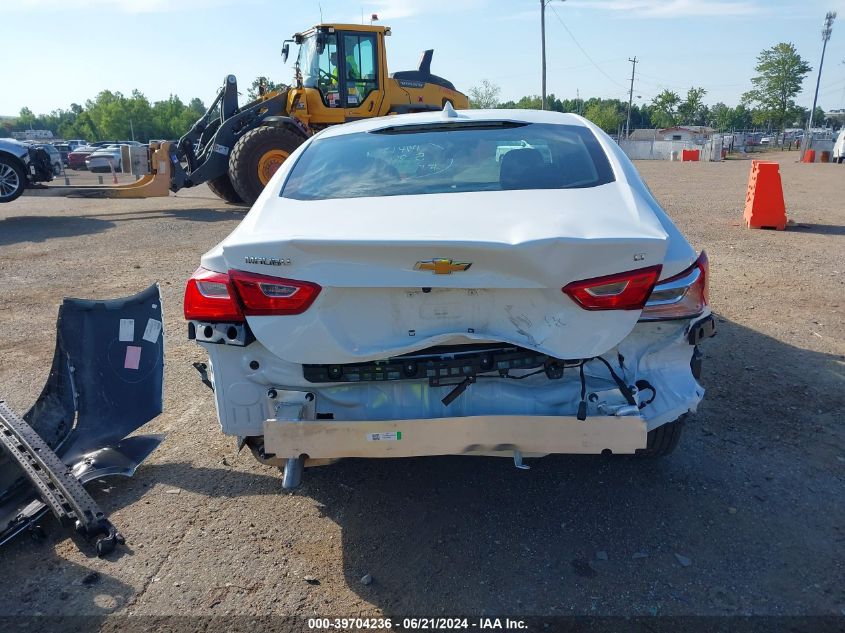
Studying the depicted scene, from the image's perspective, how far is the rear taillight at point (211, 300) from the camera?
256 cm

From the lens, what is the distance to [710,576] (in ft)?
8.54

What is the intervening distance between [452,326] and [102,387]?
2298 millimetres

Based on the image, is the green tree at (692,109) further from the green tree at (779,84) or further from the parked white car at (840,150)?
the parked white car at (840,150)

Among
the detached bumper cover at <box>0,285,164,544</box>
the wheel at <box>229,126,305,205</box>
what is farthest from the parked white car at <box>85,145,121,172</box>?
the detached bumper cover at <box>0,285,164,544</box>

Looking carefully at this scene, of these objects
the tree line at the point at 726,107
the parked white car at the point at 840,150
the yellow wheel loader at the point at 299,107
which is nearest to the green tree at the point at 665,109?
the tree line at the point at 726,107

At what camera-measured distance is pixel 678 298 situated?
259 centimetres

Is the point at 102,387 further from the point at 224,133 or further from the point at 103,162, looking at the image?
the point at 103,162

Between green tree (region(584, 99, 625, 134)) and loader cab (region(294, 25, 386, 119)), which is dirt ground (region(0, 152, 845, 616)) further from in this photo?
green tree (region(584, 99, 625, 134))

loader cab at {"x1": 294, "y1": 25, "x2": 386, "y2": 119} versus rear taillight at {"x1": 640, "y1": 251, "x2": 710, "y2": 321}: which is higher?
loader cab at {"x1": 294, "y1": 25, "x2": 386, "y2": 119}

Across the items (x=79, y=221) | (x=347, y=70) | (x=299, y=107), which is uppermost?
(x=347, y=70)

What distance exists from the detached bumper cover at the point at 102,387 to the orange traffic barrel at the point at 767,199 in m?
9.81

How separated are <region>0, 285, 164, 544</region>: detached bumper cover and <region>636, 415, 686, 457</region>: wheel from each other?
105 inches

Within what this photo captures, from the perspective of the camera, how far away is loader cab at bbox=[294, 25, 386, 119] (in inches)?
530

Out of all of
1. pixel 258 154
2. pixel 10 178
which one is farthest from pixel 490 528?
pixel 10 178
